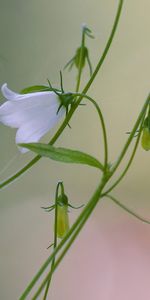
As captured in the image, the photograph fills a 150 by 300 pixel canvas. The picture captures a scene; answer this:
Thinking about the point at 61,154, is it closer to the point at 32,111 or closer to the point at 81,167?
the point at 32,111

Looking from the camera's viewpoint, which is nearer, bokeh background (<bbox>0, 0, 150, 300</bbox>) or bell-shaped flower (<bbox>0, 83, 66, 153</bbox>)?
bell-shaped flower (<bbox>0, 83, 66, 153</bbox>)

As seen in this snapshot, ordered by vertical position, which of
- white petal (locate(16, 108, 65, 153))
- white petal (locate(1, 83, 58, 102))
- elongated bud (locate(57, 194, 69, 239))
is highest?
white petal (locate(1, 83, 58, 102))

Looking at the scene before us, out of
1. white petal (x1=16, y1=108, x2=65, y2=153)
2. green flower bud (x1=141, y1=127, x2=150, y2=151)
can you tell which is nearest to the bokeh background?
green flower bud (x1=141, y1=127, x2=150, y2=151)

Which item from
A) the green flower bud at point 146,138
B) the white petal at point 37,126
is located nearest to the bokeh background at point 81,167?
the green flower bud at point 146,138

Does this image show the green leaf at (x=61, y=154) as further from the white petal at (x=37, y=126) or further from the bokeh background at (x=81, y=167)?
the bokeh background at (x=81, y=167)

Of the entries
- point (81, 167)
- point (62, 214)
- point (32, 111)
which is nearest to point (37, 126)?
point (32, 111)

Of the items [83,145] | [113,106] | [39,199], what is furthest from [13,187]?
[113,106]

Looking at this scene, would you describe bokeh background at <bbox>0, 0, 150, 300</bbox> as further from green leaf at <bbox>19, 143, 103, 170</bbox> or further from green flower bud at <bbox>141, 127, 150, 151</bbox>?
green leaf at <bbox>19, 143, 103, 170</bbox>
